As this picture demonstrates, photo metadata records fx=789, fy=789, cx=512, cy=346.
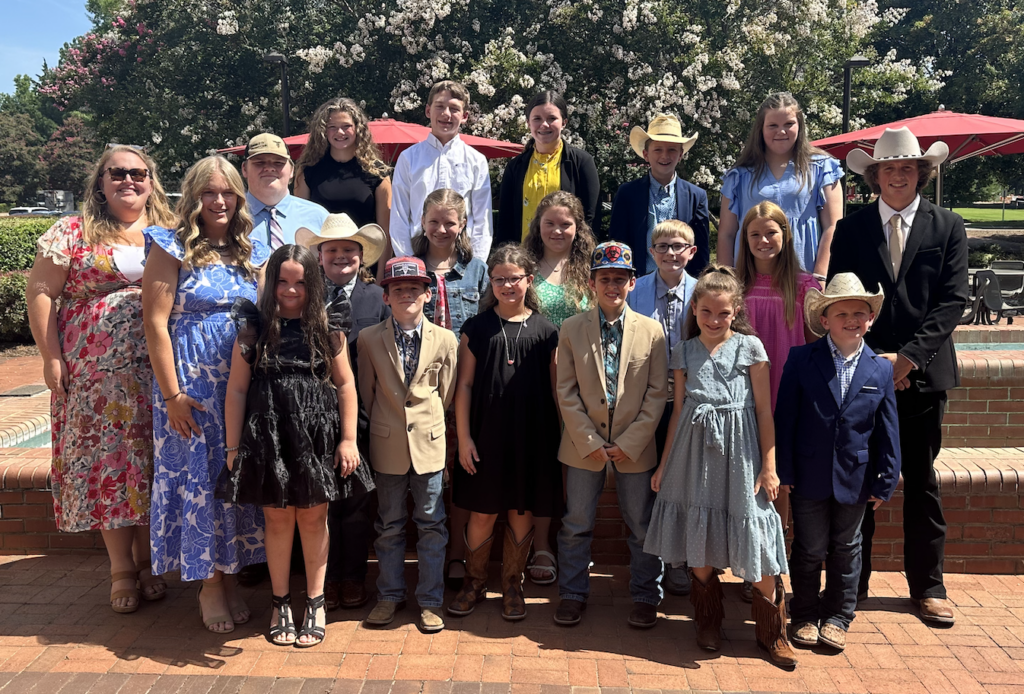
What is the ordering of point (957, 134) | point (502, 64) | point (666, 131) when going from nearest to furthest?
point (666, 131)
point (957, 134)
point (502, 64)

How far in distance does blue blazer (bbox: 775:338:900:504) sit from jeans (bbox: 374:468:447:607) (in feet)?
5.39

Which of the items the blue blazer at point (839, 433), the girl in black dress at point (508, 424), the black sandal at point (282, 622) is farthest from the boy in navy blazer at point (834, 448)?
the black sandal at point (282, 622)

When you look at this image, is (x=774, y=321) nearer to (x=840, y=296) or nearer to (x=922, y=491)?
(x=840, y=296)

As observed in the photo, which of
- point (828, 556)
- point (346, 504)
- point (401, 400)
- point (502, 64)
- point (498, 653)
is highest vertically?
point (502, 64)

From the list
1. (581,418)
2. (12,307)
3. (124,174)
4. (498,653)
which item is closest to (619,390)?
(581,418)

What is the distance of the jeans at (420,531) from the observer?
12.6ft

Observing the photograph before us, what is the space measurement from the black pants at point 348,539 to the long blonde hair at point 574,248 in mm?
1529

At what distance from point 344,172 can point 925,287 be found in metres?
3.42

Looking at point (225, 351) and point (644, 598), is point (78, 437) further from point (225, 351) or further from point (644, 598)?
point (644, 598)

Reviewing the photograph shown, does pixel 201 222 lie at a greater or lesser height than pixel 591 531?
greater

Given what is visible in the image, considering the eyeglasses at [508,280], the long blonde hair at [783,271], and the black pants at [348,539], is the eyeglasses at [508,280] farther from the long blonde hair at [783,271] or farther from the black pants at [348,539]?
the black pants at [348,539]

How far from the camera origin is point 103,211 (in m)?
3.90

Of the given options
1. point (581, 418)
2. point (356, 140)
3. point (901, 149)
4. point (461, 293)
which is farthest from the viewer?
point (356, 140)

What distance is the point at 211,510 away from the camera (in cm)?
365
